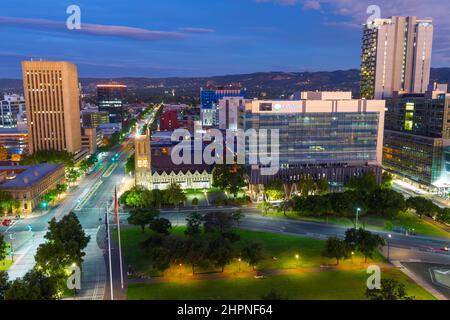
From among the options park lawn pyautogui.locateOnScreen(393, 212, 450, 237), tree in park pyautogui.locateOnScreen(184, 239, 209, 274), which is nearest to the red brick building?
park lawn pyautogui.locateOnScreen(393, 212, 450, 237)

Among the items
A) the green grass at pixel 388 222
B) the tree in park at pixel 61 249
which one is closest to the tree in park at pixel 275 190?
the green grass at pixel 388 222

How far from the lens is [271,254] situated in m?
52.5

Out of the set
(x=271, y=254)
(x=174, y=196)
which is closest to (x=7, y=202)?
(x=174, y=196)

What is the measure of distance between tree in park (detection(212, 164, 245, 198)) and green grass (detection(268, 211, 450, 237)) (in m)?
11.5

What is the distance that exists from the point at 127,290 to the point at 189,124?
145667 millimetres

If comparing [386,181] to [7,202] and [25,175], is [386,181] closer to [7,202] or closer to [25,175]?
[25,175]

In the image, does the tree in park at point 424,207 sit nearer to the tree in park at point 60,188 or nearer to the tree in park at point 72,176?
the tree in park at point 60,188

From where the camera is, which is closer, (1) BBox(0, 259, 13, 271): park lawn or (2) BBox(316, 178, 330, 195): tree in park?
(1) BBox(0, 259, 13, 271): park lawn

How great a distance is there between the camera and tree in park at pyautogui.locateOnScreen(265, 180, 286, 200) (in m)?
79.2

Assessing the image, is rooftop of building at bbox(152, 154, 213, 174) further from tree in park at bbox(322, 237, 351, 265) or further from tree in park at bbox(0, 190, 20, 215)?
tree in park at bbox(322, 237, 351, 265)

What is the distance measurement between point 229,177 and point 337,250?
1551 inches

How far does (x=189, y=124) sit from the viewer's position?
18425cm

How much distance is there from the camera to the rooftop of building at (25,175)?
73688mm

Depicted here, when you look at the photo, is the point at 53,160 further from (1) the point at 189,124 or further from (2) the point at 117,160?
(1) the point at 189,124
